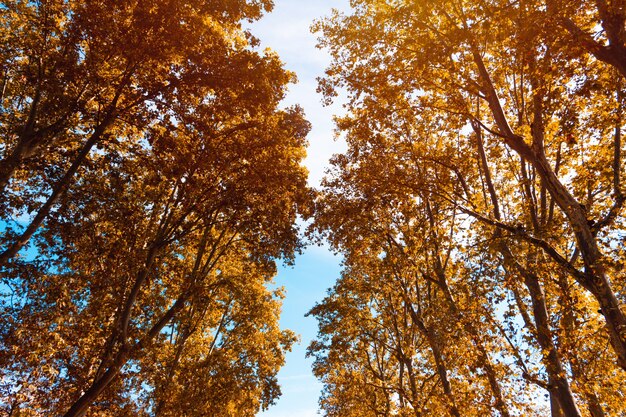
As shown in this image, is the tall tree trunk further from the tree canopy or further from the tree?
the tree

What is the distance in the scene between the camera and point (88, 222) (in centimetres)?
1141

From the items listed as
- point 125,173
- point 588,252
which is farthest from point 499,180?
point 125,173

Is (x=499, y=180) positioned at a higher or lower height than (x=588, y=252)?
higher

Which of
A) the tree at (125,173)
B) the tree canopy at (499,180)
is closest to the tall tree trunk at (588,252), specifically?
the tree canopy at (499,180)

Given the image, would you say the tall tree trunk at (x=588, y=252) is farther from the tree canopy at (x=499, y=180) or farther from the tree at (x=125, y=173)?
the tree at (x=125, y=173)

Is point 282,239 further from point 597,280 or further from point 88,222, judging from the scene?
point 597,280

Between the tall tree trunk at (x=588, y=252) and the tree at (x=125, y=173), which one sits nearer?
the tall tree trunk at (x=588, y=252)

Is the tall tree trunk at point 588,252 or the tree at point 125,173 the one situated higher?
the tree at point 125,173

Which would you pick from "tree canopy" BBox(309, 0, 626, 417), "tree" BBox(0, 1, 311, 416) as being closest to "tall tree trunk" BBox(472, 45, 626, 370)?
"tree canopy" BBox(309, 0, 626, 417)

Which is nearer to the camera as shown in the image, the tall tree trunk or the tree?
the tall tree trunk

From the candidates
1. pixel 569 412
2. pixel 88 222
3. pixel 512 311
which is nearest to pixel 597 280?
pixel 512 311

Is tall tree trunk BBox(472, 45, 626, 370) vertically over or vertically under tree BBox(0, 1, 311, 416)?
under

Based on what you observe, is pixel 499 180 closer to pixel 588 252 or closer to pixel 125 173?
pixel 588 252

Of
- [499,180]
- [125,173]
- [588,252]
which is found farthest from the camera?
[499,180]
